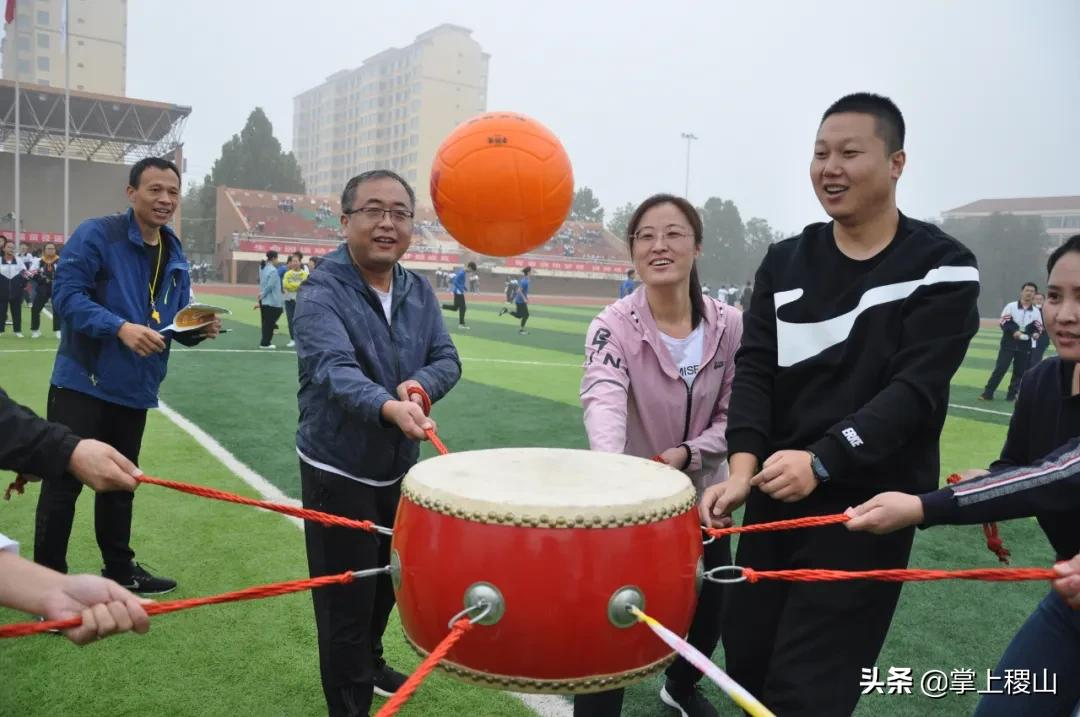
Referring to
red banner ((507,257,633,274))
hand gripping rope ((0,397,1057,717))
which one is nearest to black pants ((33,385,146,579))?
hand gripping rope ((0,397,1057,717))

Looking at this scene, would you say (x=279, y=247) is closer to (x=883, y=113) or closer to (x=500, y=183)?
(x=500, y=183)

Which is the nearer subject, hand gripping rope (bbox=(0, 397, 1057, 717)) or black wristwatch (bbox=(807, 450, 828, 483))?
hand gripping rope (bbox=(0, 397, 1057, 717))

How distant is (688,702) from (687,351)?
1431mm

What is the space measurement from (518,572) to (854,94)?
66.5 inches

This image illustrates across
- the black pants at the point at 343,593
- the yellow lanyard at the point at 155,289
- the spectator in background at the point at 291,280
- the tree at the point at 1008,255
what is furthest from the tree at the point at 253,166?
the black pants at the point at 343,593

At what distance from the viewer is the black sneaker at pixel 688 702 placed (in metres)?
3.25

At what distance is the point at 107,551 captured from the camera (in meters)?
4.30

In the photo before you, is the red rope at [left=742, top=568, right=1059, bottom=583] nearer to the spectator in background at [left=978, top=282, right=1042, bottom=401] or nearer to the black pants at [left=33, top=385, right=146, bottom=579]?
the black pants at [left=33, top=385, right=146, bottom=579]

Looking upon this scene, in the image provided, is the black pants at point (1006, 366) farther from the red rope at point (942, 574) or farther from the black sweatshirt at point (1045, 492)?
the red rope at point (942, 574)

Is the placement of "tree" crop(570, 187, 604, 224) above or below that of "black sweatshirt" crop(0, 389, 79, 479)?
above

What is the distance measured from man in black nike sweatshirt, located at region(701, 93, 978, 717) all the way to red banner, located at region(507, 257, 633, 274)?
2171 inches

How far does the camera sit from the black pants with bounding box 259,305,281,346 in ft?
48.2

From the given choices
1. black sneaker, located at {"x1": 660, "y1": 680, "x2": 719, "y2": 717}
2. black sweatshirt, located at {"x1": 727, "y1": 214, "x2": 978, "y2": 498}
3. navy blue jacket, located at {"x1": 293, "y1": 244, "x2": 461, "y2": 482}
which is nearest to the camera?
black sweatshirt, located at {"x1": 727, "y1": 214, "x2": 978, "y2": 498}

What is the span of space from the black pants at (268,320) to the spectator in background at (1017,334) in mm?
11925
